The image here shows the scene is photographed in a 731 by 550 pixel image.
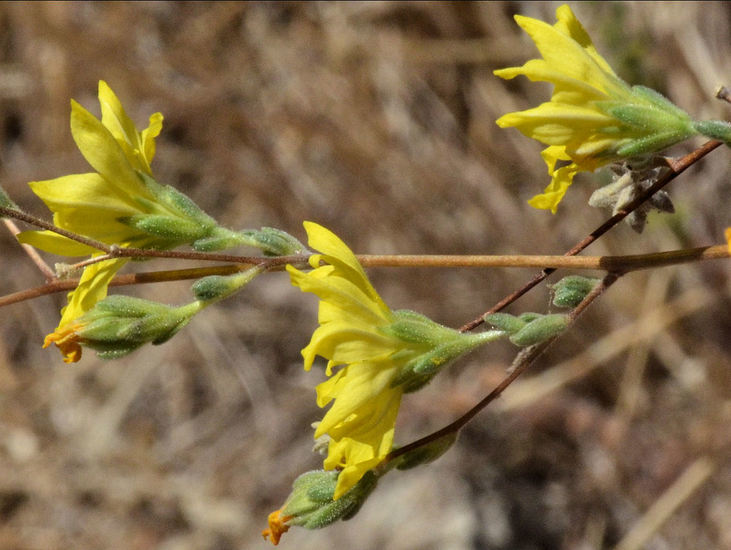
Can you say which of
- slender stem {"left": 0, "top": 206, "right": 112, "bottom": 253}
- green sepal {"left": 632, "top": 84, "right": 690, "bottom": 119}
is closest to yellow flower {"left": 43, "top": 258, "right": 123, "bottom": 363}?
slender stem {"left": 0, "top": 206, "right": 112, "bottom": 253}

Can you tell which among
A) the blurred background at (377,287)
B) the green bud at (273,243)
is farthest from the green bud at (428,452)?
the blurred background at (377,287)

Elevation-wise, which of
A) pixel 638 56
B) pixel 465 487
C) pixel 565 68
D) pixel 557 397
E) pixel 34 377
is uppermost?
pixel 565 68

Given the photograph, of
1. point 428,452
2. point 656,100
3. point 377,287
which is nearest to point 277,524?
point 428,452

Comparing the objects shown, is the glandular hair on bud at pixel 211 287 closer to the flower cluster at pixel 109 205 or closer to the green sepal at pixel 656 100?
the flower cluster at pixel 109 205

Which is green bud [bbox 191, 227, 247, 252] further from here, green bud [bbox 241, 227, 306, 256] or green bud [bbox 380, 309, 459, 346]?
green bud [bbox 380, 309, 459, 346]

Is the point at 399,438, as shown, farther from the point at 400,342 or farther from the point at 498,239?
the point at 400,342

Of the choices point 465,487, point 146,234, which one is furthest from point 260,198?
point 146,234
